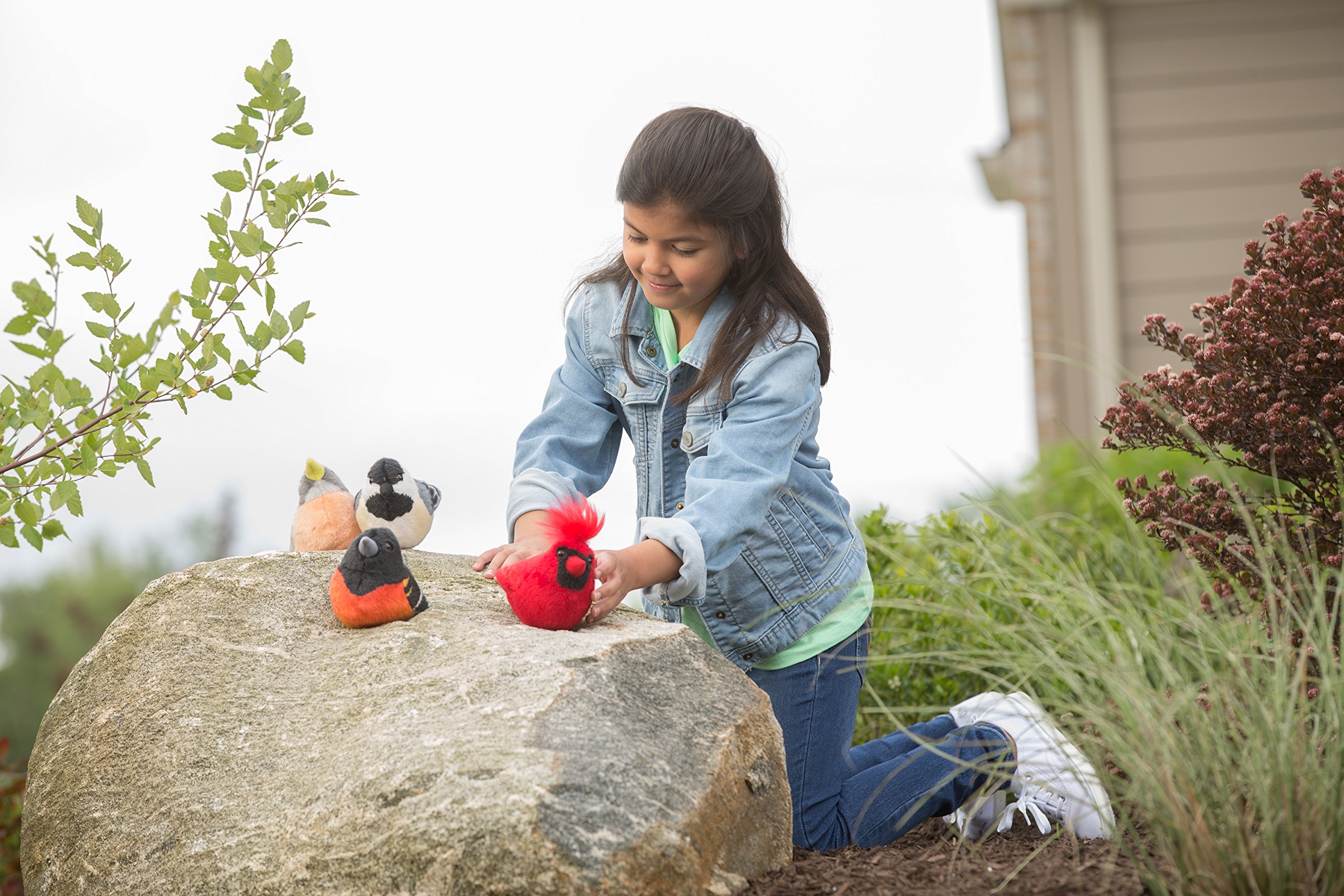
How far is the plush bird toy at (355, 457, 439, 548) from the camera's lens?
2801mm

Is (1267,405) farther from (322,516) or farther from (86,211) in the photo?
(86,211)

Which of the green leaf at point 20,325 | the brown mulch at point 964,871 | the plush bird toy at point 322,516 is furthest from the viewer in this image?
the plush bird toy at point 322,516

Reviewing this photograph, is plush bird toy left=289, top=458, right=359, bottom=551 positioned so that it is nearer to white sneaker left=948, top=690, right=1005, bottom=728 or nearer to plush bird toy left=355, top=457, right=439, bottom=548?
plush bird toy left=355, top=457, right=439, bottom=548

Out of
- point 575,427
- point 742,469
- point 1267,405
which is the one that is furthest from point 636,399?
point 1267,405

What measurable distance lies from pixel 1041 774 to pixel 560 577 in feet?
4.13

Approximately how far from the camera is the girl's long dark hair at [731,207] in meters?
2.62

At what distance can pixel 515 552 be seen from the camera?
2535 mm

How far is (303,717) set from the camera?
7.35 ft

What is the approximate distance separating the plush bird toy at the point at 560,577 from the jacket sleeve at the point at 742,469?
18cm

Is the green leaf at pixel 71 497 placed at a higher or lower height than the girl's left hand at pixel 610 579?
higher

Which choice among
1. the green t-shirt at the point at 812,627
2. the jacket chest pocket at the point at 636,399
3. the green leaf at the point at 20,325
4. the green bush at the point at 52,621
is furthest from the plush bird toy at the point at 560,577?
the green bush at the point at 52,621

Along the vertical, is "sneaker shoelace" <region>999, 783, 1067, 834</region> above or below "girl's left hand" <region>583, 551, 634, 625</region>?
below

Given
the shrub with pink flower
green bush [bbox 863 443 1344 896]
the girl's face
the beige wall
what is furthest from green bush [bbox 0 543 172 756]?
the beige wall

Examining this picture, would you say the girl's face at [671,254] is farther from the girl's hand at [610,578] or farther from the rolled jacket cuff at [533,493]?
the girl's hand at [610,578]
